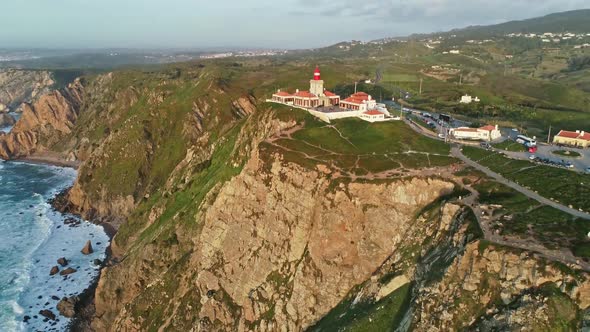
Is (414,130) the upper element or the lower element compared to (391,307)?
upper

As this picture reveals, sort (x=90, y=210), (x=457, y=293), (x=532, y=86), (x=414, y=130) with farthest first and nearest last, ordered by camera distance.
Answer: (x=532, y=86) < (x=90, y=210) < (x=414, y=130) < (x=457, y=293)

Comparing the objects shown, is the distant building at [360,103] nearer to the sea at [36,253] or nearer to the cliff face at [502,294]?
the cliff face at [502,294]

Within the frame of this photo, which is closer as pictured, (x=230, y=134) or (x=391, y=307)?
(x=391, y=307)

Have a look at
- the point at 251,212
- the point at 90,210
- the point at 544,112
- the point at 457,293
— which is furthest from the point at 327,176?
the point at 90,210

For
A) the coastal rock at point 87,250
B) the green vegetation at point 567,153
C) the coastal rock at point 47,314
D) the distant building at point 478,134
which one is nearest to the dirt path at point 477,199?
the distant building at point 478,134

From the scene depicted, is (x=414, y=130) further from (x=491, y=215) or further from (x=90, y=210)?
(x=90, y=210)

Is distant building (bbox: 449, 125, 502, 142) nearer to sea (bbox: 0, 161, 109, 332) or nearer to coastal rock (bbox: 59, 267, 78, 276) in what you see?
sea (bbox: 0, 161, 109, 332)

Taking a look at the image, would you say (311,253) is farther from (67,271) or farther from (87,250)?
(87,250)
